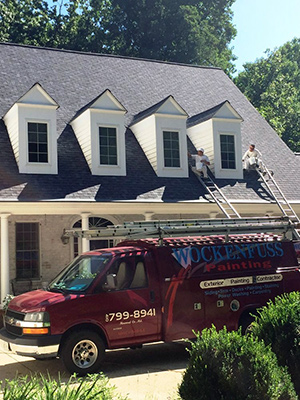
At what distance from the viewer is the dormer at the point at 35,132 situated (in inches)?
617

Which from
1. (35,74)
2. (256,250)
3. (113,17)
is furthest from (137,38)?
(256,250)

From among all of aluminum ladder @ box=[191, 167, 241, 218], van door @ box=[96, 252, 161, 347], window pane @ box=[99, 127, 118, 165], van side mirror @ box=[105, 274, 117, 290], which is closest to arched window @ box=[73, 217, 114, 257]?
window pane @ box=[99, 127, 118, 165]

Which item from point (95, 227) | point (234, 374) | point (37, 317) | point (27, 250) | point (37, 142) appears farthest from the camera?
point (95, 227)

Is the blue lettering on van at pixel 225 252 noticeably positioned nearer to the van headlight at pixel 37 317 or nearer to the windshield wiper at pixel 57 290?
the windshield wiper at pixel 57 290

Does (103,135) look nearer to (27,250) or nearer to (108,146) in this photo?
(108,146)

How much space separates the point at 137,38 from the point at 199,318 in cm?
3080

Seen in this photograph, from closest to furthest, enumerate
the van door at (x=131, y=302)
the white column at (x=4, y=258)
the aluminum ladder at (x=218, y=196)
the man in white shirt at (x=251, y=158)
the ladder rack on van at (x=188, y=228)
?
the van door at (x=131, y=302) < the ladder rack on van at (x=188, y=228) < the white column at (x=4, y=258) < the aluminum ladder at (x=218, y=196) < the man in white shirt at (x=251, y=158)

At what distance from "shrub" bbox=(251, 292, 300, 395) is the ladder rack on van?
349 centimetres

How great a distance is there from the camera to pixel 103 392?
4734 millimetres

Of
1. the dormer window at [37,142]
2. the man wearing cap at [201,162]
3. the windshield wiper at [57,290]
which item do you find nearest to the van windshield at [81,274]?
the windshield wiper at [57,290]

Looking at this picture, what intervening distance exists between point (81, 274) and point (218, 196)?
28.1ft

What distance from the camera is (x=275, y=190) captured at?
1870cm

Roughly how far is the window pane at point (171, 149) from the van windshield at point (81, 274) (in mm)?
8320

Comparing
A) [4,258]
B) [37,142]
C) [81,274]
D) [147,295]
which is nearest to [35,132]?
[37,142]
